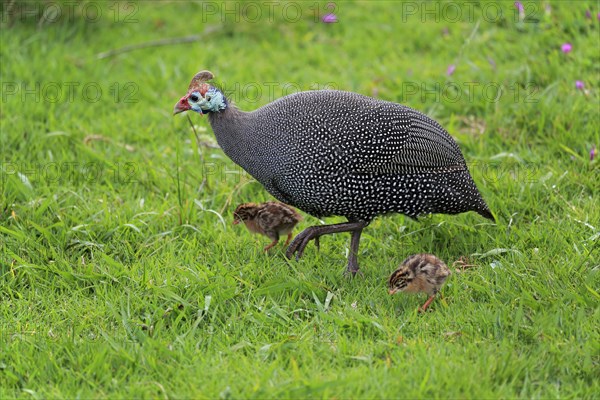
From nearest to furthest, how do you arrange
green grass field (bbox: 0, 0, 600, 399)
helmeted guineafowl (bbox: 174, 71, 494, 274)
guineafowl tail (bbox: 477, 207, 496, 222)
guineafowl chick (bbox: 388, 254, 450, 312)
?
green grass field (bbox: 0, 0, 600, 399) → guineafowl chick (bbox: 388, 254, 450, 312) → helmeted guineafowl (bbox: 174, 71, 494, 274) → guineafowl tail (bbox: 477, 207, 496, 222)

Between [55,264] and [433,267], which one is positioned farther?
[55,264]

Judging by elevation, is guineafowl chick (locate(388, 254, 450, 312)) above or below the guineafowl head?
below

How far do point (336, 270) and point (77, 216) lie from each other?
162 centimetres

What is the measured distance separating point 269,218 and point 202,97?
791 millimetres

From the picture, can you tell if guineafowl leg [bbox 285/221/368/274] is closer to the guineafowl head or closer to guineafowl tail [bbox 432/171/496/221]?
guineafowl tail [bbox 432/171/496/221]

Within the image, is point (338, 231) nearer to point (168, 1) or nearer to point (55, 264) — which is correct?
point (55, 264)

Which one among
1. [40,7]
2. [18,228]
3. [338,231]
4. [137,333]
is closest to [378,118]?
[338,231]

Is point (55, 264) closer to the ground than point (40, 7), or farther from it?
closer to the ground

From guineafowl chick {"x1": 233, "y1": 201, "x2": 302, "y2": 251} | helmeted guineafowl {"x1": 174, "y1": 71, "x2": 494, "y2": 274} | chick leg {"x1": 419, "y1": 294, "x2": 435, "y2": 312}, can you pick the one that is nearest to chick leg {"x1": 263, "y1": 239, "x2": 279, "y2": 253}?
guineafowl chick {"x1": 233, "y1": 201, "x2": 302, "y2": 251}

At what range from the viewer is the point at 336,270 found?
192 inches

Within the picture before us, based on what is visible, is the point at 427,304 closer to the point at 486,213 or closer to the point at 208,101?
the point at 486,213

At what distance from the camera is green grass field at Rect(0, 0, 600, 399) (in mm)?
3893

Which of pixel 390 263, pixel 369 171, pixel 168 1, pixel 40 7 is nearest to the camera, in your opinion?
pixel 369 171

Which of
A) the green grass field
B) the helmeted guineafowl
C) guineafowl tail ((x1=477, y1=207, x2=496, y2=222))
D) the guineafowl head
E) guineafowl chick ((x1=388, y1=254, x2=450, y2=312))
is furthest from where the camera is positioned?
guineafowl tail ((x1=477, y1=207, x2=496, y2=222))
